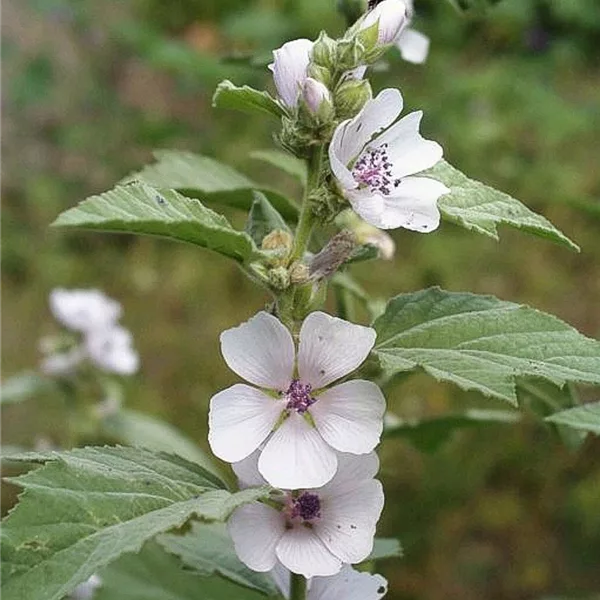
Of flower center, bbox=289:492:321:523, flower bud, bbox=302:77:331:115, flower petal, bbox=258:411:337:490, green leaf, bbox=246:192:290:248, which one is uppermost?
flower bud, bbox=302:77:331:115

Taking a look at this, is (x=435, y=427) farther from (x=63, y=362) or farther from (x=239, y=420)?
(x=63, y=362)

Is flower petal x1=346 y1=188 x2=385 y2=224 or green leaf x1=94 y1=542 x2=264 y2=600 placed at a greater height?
flower petal x1=346 y1=188 x2=385 y2=224

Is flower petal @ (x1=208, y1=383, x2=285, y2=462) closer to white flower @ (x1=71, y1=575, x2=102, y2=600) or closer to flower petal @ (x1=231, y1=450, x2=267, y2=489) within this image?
flower petal @ (x1=231, y1=450, x2=267, y2=489)

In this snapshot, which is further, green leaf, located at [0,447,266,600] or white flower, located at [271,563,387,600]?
white flower, located at [271,563,387,600]

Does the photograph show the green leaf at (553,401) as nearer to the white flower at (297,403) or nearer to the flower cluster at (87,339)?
the white flower at (297,403)

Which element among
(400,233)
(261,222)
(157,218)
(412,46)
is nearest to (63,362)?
(412,46)

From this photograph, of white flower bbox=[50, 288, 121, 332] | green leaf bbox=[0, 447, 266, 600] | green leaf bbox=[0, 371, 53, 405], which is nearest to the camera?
green leaf bbox=[0, 447, 266, 600]

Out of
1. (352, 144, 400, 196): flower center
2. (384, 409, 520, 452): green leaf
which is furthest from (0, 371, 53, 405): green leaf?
(352, 144, 400, 196): flower center
